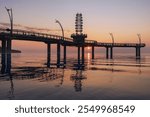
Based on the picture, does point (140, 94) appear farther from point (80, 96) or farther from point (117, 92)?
point (80, 96)

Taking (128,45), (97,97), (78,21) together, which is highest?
(78,21)

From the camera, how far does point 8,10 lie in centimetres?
5128

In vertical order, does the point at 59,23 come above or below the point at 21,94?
above

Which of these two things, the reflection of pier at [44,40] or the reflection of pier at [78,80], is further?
the reflection of pier at [44,40]

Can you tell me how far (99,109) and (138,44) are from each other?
10280 centimetres

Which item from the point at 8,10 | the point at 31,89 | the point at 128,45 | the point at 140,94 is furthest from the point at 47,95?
the point at 128,45

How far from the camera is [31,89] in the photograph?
18969 mm

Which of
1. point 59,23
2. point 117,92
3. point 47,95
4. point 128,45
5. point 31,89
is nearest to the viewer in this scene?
point 47,95

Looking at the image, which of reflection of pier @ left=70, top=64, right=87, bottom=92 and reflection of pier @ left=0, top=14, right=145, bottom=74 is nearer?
reflection of pier @ left=70, top=64, right=87, bottom=92

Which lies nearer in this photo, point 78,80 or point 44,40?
point 78,80

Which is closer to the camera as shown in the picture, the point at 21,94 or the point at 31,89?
the point at 21,94

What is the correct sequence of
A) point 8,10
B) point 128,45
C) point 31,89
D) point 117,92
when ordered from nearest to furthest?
point 117,92 → point 31,89 → point 8,10 → point 128,45

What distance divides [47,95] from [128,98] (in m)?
4.73

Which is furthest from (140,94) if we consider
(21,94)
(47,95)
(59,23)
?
(59,23)
